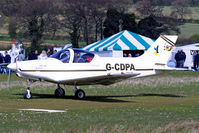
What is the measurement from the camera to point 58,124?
35.8ft

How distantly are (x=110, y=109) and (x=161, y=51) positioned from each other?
6141mm

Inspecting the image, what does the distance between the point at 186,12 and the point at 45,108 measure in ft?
161

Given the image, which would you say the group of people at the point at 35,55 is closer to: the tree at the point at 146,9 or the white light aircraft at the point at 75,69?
the white light aircraft at the point at 75,69

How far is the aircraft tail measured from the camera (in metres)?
19.9

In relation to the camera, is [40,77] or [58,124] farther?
[40,77]

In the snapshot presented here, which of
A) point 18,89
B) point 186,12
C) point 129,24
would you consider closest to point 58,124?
point 18,89

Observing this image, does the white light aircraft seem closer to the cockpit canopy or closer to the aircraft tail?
the cockpit canopy

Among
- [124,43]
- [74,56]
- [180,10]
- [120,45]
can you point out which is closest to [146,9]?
[180,10]

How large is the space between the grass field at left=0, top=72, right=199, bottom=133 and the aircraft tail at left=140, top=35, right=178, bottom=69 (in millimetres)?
1315

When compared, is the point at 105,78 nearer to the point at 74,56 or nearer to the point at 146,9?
the point at 74,56

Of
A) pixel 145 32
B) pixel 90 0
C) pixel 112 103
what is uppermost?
pixel 90 0

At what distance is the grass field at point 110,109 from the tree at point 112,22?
30801mm

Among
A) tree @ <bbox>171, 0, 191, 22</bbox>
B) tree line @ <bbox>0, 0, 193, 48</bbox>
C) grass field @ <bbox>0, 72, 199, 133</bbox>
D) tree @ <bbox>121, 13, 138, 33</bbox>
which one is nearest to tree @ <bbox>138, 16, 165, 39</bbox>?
tree line @ <bbox>0, 0, 193, 48</bbox>

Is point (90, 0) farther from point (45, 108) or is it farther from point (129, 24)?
point (45, 108)
